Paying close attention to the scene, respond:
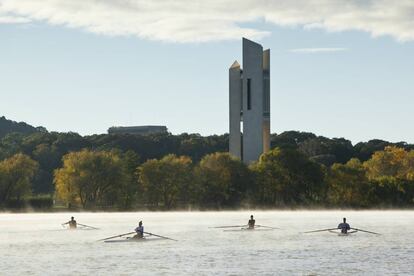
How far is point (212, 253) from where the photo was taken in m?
76.4

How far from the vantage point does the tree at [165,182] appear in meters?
158

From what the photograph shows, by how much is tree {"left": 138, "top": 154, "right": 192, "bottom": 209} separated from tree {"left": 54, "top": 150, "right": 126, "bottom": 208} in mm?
4388

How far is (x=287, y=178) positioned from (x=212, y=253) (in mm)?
85249

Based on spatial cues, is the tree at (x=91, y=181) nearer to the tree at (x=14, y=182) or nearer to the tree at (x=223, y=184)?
the tree at (x=14, y=182)

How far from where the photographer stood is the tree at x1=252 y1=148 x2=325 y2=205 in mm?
160000

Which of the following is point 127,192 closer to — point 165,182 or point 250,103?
point 165,182

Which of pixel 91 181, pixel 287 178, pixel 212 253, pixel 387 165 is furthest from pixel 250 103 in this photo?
pixel 212 253

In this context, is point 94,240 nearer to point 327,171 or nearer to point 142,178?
point 142,178

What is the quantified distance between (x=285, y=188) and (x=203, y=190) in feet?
49.4

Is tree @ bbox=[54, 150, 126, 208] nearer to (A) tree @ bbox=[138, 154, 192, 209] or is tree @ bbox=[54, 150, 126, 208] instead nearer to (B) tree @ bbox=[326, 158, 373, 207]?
(A) tree @ bbox=[138, 154, 192, 209]

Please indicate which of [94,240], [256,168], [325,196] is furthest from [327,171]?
[94,240]

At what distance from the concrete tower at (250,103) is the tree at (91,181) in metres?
33.1

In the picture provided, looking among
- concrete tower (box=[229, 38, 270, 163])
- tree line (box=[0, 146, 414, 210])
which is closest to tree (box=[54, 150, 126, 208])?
tree line (box=[0, 146, 414, 210])

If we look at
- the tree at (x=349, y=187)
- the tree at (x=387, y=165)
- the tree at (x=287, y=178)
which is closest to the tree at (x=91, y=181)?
the tree at (x=287, y=178)
